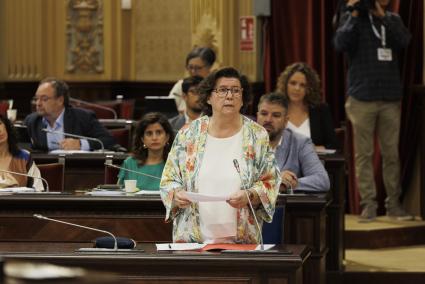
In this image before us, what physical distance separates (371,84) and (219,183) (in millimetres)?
4762

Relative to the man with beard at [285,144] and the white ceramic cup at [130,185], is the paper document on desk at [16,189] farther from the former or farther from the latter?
the man with beard at [285,144]

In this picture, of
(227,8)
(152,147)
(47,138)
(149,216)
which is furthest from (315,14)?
(149,216)

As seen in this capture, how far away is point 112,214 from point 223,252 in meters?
1.61

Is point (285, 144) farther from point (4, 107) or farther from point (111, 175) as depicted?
point (4, 107)

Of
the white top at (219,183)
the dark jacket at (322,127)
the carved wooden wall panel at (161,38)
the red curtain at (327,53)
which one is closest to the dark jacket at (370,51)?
the red curtain at (327,53)

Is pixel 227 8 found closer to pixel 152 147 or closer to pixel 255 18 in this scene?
pixel 255 18

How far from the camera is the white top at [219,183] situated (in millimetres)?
4938

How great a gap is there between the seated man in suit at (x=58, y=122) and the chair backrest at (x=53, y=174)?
190 centimetres

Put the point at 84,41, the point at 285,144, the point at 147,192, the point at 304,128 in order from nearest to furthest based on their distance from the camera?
the point at 147,192
the point at 285,144
the point at 304,128
the point at 84,41

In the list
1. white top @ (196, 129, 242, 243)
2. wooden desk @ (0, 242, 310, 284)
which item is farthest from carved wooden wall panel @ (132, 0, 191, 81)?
wooden desk @ (0, 242, 310, 284)

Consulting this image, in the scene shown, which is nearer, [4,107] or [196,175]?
[196,175]

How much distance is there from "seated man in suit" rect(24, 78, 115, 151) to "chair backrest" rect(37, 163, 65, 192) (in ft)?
6.24

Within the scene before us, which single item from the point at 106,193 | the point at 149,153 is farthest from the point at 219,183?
the point at 149,153

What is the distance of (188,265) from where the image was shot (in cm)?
467
